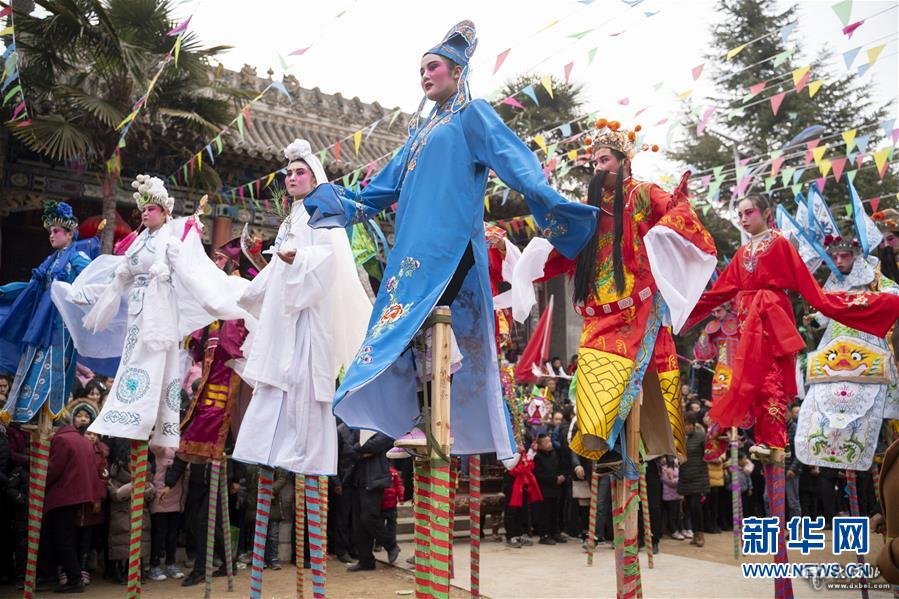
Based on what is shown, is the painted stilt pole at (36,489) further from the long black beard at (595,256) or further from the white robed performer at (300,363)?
the long black beard at (595,256)

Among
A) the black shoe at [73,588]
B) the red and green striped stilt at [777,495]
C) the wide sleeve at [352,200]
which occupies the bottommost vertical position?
the black shoe at [73,588]

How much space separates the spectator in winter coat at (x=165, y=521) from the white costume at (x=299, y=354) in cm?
302

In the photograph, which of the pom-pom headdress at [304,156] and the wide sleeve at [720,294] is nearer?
the pom-pom headdress at [304,156]

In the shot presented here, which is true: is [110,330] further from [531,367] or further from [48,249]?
[48,249]

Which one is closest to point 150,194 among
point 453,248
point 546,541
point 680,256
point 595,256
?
point 453,248

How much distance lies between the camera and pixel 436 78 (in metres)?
3.74

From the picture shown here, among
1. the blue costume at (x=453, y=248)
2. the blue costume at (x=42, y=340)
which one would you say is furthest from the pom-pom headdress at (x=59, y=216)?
the blue costume at (x=453, y=248)

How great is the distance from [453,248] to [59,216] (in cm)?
374

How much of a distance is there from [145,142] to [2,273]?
506cm

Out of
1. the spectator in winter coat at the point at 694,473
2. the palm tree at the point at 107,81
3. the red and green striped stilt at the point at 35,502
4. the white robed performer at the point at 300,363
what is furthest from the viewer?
the spectator in winter coat at the point at 694,473

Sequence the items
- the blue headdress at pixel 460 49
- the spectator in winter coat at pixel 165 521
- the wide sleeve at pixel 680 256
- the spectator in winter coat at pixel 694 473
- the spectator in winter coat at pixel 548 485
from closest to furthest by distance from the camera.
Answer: the blue headdress at pixel 460 49 → the wide sleeve at pixel 680 256 → the spectator in winter coat at pixel 165 521 → the spectator in winter coat at pixel 548 485 → the spectator in winter coat at pixel 694 473

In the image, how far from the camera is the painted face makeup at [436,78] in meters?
3.74

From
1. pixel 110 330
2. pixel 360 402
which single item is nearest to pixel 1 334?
pixel 110 330

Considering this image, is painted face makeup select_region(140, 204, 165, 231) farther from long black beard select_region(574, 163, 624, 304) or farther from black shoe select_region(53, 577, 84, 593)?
black shoe select_region(53, 577, 84, 593)
